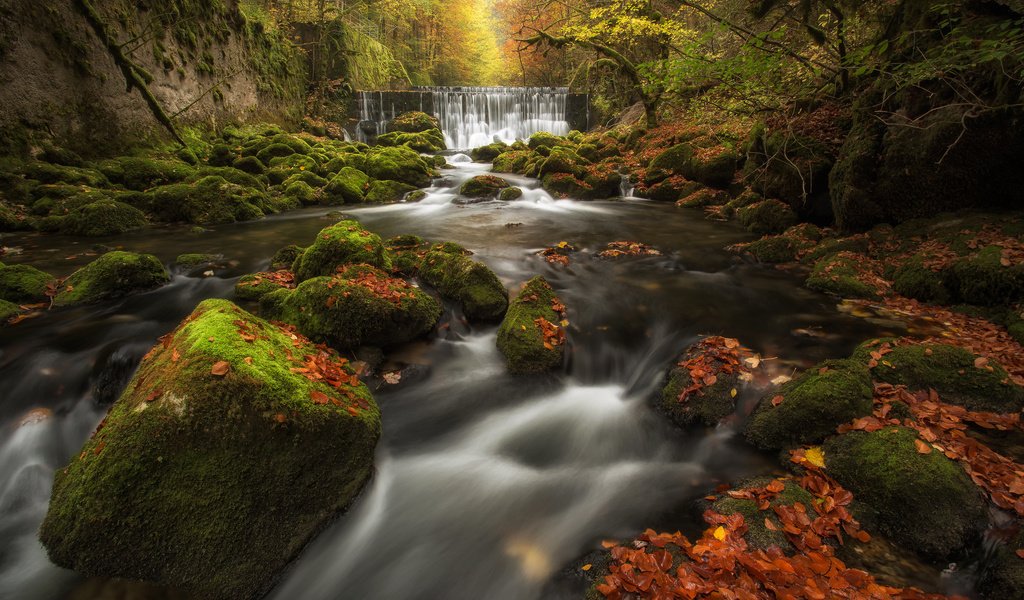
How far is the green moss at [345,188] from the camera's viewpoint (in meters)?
13.0

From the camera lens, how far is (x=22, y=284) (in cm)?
538

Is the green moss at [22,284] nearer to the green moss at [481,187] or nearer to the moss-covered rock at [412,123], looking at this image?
the green moss at [481,187]

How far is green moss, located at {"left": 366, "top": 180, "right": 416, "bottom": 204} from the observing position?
13422 millimetres

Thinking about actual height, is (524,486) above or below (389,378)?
below

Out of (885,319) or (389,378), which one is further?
(885,319)

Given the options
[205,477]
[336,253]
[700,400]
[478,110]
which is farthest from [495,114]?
[205,477]

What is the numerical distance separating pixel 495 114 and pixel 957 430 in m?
26.1

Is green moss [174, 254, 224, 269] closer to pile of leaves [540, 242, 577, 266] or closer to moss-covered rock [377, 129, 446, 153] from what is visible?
pile of leaves [540, 242, 577, 266]

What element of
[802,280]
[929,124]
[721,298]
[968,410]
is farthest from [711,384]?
[929,124]

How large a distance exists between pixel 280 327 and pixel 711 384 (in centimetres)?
426

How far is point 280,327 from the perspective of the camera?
14.4 feet

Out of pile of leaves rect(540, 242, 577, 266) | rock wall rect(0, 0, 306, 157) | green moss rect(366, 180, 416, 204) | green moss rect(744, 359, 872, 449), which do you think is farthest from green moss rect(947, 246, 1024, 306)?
rock wall rect(0, 0, 306, 157)

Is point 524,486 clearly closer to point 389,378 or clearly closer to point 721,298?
point 389,378

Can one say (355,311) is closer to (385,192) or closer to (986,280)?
(986,280)
